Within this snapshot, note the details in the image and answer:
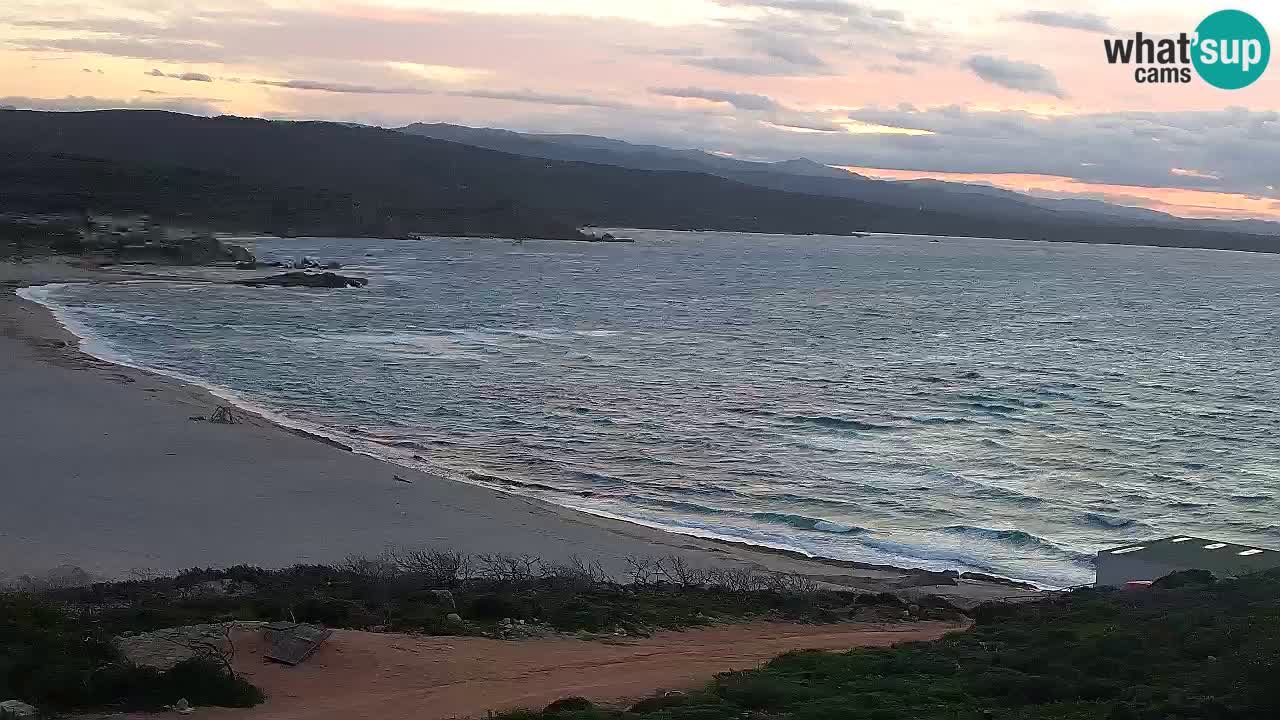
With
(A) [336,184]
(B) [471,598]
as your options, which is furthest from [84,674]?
(A) [336,184]

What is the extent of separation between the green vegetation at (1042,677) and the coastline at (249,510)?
16.4ft

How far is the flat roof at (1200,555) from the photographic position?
725 inches

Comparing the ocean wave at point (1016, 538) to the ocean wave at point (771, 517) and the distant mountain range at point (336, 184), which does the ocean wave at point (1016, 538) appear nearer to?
the ocean wave at point (771, 517)

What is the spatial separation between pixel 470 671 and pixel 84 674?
3589mm

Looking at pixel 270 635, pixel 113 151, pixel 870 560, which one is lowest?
pixel 870 560

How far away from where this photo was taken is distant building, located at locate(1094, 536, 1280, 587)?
60.5 feet

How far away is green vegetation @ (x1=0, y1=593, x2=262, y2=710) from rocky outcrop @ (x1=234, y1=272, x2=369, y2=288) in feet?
199

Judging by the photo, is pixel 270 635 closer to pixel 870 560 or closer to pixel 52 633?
pixel 52 633

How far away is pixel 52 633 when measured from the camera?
10602 millimetres

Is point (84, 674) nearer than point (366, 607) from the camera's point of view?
Yes

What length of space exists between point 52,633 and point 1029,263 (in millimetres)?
153493

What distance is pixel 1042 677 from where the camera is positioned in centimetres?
1072

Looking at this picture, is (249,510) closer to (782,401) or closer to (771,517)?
(771,517)

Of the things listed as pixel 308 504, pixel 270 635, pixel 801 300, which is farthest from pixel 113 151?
pixel 270 635
